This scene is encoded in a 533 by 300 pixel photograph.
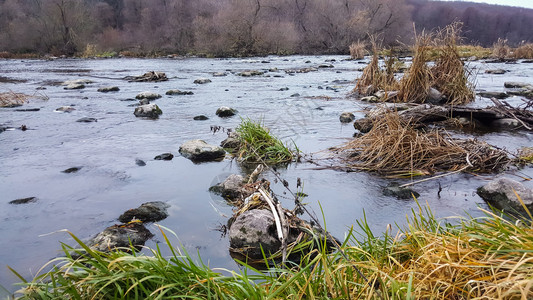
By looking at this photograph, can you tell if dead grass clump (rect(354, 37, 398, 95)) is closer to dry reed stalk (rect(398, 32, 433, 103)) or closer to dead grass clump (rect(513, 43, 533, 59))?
dry reed stalk (rect(398, 32, 433, 103))

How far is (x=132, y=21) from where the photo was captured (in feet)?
242

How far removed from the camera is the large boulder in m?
5.45

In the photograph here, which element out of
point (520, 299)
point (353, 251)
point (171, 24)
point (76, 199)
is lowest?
point (76, 199)

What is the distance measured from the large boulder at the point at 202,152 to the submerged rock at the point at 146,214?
71.1 inches

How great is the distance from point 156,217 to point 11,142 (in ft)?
14.7

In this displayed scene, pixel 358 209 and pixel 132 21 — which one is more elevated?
pixel 132 21

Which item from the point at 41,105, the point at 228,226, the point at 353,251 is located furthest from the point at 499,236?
the point at 41,105

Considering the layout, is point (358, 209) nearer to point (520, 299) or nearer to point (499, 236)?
point (499, 236)

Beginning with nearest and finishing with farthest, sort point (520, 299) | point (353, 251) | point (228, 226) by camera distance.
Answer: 1. point (520, 299)
2. point (353, 251)
3. point (228, 226)

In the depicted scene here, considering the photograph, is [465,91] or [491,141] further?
[465,91]

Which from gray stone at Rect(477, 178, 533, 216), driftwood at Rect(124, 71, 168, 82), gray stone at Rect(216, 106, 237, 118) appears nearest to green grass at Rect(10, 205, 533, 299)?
gray stone at Rect(477, 178, 533, 216)

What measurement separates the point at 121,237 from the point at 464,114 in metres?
6.44

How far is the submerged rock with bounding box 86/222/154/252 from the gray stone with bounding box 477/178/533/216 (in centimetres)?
317

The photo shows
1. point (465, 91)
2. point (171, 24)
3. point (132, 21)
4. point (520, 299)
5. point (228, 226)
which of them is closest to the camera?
point (520, 299)
